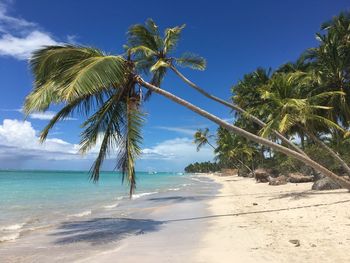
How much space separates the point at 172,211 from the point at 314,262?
9.48 meters

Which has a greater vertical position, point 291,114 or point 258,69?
point 258,69

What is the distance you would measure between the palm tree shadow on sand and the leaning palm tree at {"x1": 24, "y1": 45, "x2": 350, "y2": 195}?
1.23 meters

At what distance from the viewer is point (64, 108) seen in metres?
10.8

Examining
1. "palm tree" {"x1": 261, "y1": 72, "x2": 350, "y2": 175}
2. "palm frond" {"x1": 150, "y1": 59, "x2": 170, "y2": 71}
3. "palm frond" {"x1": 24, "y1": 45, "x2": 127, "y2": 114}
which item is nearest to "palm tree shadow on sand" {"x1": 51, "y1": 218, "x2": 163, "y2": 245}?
"palm frond" {"x1": 24, "y1": 45, "x2": 127, "y2": 114}

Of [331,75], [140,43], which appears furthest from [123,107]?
[331,75]

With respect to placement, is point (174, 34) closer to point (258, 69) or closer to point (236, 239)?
point (236, 239)

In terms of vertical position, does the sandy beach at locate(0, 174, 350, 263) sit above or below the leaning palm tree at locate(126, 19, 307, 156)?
below

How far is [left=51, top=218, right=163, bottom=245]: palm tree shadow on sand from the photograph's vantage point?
9.54 metres

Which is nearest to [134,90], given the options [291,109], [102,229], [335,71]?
[102,229]

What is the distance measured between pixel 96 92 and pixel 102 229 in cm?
399

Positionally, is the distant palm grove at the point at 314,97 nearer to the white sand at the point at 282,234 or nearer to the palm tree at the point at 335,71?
the palm tree at the point at 335,71

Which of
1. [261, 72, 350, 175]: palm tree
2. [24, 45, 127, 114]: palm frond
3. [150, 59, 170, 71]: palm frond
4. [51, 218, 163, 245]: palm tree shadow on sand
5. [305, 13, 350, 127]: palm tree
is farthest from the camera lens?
[305, 13, 350, 127]: palm tree

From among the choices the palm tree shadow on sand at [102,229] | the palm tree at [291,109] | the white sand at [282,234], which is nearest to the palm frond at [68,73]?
the palm tree shadow on sand at [102,229]

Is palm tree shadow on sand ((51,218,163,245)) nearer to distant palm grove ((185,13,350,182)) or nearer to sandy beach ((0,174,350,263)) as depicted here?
sandy beach ((0,174,350,263))
